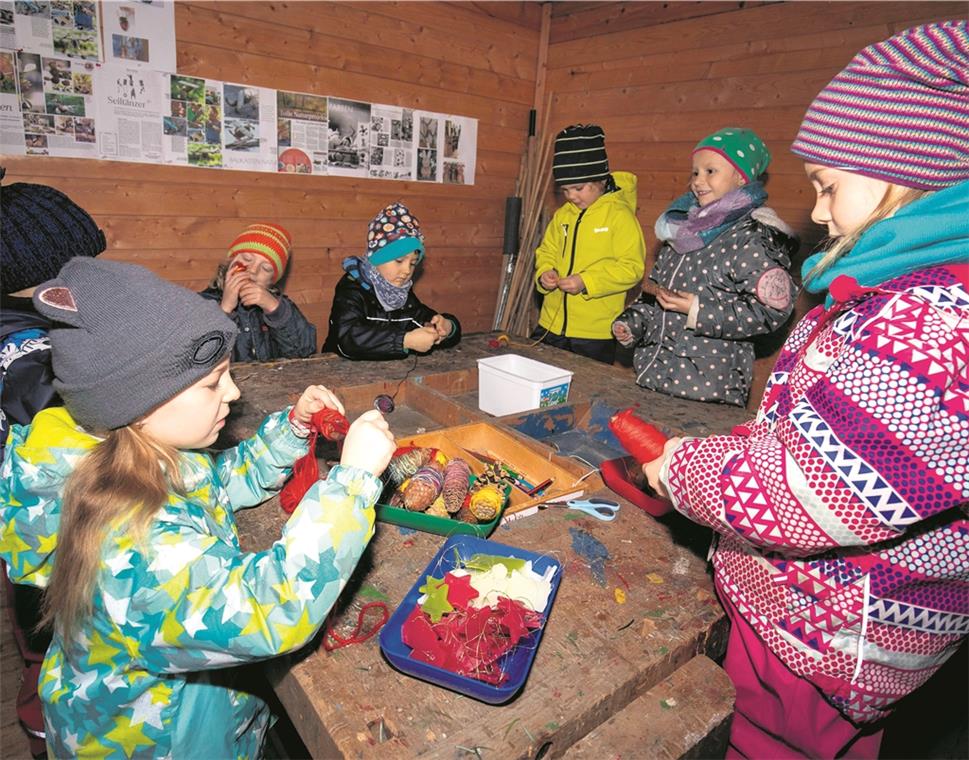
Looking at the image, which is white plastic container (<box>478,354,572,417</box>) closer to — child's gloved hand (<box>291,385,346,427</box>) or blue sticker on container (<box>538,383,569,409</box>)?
blue sticker on container (<box>538,383,569,409</box>)

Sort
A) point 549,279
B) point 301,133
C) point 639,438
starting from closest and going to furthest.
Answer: point 639,438 → point 549,279 → point 301,133

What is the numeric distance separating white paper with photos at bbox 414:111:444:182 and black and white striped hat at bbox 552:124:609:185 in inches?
60.2

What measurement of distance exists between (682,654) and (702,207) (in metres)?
1.98

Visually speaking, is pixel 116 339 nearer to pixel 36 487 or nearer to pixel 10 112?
pixel 36 487

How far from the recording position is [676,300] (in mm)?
2414

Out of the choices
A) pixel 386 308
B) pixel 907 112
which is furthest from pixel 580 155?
pixel 907 112

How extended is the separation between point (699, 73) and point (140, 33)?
3311 mm

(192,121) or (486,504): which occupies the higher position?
(192,121)

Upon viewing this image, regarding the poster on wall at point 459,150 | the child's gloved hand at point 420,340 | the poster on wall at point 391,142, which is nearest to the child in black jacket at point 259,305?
the child's gloved hand at point 420,340

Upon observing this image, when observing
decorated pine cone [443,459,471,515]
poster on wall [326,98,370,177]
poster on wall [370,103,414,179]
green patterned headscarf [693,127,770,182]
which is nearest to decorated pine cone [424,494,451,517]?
decorated pine cone [443,459,471,515]

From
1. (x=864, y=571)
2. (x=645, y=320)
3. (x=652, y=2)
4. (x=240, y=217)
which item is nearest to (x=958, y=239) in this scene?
(x=864, y=571)

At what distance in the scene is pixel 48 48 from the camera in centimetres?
292

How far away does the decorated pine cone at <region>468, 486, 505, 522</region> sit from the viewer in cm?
131

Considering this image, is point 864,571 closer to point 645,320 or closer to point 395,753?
point 395,753
